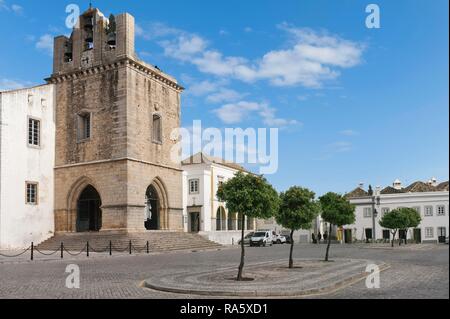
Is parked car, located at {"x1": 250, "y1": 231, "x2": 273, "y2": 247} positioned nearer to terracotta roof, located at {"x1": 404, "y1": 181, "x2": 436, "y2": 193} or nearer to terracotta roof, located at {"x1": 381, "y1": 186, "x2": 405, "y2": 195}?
terracotta roof, located at {"x1": 381, "y1": 186, "x2": 405, "y2": 195}

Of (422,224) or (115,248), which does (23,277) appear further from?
(422,224)

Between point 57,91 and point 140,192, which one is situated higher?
point 57,91

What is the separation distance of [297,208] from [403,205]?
36.8m

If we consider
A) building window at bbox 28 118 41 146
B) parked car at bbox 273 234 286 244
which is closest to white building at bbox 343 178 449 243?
parked car at bbox 273 234 286 244

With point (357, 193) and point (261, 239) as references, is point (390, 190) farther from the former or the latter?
point (261, 239)

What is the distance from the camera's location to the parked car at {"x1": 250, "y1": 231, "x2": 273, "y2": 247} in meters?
40.5

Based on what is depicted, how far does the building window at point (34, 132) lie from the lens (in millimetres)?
31750

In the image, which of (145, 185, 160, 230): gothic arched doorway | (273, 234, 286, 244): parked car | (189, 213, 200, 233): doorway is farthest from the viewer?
(273, 234, 286, 244): parked car

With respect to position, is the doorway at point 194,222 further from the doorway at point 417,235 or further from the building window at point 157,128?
the doorway at point 417,235

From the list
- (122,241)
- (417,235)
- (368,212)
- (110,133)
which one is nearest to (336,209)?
(122,241)

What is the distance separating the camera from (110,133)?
31609mm
